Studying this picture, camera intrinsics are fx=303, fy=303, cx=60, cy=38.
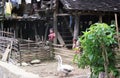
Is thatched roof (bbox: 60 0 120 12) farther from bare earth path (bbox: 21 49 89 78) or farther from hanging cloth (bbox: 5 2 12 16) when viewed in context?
hanging cloth (bbox: 5 2 12 16)

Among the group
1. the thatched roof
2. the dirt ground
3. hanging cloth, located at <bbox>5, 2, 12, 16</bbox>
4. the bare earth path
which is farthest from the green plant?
hanging cloth, located at <bbox>5, 2, 12, 16</bbox>

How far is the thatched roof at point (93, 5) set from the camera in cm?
1475

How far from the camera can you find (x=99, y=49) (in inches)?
265

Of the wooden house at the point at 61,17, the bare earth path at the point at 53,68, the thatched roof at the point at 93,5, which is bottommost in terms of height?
the bare earth path at the point at 53,68

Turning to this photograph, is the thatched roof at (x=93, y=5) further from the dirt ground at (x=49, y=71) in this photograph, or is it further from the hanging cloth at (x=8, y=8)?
the hanging cloth at (x=8, y=8)

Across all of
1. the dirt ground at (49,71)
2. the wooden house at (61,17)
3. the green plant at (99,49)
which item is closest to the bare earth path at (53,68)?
the dirt ground at (49,71)

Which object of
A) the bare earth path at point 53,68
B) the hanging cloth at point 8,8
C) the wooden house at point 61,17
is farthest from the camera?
the hanging cloth at point 8,8

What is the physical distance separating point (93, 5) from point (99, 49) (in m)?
9.29

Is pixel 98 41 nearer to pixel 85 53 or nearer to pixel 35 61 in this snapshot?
pixel 85 53

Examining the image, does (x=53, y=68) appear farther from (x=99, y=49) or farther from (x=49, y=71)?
(x=99, y=49)

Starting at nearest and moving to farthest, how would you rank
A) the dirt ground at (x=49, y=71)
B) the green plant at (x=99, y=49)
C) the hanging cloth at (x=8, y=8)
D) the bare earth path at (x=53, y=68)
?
the green plant at (x=99, y=49), the dirt ground at (x=49, y=71), the bare earth path at (x=53, y=68), the hanging cloth at (x=8, y=8)

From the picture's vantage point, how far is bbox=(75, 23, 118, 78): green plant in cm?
656

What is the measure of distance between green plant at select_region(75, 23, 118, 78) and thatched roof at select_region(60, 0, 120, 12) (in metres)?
7.61

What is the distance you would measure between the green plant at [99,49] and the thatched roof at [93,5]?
7612 millimetres
